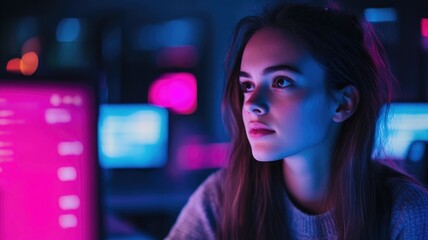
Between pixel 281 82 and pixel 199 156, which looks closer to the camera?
pixel 281 82

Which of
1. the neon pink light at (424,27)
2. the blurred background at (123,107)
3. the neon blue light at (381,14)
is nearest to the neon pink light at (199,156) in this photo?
the blurred background at (123,107)

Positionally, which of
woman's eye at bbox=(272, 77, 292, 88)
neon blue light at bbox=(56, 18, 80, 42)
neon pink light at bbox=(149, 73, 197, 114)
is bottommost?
woman's eye at bbox=(272, 77, 292, 88)

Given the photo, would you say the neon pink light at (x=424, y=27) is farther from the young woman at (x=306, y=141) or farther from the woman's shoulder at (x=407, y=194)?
the woman's shoulder at (x=407, y=194)

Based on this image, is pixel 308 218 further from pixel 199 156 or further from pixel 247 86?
pixel 199 156

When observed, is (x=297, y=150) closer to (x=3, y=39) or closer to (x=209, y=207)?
(x=209, y=207)

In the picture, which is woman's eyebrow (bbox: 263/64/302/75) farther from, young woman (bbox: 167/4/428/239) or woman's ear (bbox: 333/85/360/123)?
woman's ear (bbox: 333/85/360/123)

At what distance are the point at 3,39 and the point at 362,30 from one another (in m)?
4.71

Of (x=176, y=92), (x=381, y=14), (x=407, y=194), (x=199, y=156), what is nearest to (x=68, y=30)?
(x=176, y=92)

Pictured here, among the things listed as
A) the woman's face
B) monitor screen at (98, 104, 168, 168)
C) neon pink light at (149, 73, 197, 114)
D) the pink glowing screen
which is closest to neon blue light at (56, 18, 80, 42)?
neon pink light at (149, 73, 197, 114)

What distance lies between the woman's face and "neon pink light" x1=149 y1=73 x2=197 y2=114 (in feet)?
9.30

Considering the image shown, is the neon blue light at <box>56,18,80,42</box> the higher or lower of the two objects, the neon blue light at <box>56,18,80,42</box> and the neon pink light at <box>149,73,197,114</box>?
the higher

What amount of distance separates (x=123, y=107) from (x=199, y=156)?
2.19 ft

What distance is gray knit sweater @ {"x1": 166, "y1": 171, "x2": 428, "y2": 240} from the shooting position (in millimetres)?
1132

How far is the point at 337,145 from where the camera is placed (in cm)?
129
